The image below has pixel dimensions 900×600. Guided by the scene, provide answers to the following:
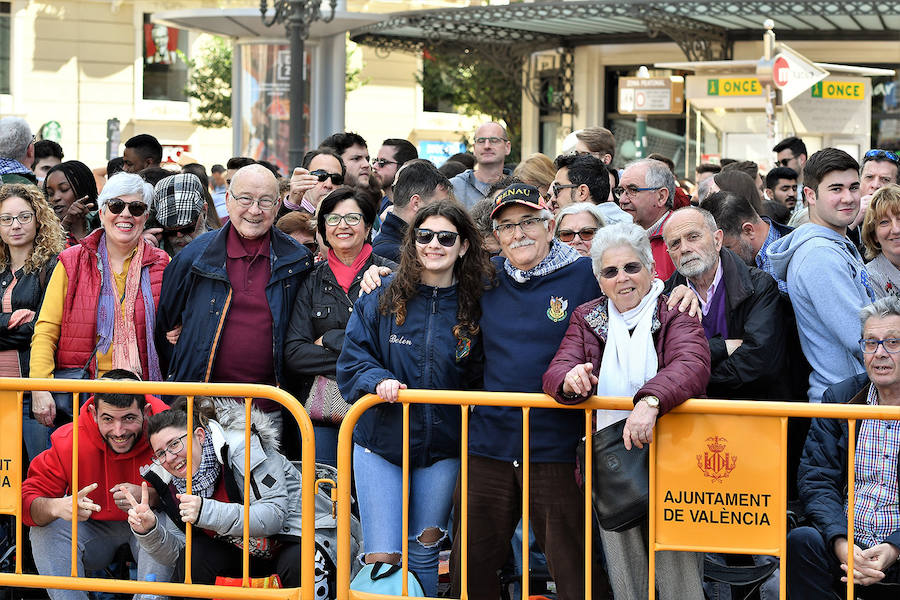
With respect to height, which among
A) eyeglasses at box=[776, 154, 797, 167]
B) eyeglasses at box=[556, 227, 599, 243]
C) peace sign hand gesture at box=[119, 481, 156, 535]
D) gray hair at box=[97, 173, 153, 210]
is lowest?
peace sign hand gesture at box=[119, 481, 156, 535]

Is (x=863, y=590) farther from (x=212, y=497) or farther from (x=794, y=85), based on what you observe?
(x=794, y=85)

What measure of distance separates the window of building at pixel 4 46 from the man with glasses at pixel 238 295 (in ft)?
86.2

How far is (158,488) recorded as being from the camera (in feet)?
18.7

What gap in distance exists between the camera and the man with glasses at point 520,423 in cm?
518

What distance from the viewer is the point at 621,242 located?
199 inches

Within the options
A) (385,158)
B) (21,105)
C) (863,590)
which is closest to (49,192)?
(385,158)

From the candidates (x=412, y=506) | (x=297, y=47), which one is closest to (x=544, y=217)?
(x=412, y=506)

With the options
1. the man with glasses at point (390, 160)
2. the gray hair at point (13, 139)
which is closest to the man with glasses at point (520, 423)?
the man with glasses at point (390, 160)

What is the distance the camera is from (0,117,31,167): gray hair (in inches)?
342

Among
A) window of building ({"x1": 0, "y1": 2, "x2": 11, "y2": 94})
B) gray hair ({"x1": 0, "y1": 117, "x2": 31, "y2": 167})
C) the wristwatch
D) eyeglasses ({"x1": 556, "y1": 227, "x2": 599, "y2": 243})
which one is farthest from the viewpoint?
window of building ({"x1": 0, "y1": 2, "x2": 11, "y2": 94})

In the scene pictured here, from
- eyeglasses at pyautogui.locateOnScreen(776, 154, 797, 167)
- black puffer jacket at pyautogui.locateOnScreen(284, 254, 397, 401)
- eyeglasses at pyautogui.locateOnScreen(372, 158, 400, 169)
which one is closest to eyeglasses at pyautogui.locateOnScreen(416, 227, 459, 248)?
black puffer jacket at pyautogui.locateOnScreen(284, 254, 397, 401)

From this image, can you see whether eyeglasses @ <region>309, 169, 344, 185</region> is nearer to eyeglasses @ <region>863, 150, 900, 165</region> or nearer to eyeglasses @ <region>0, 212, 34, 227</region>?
eyeglasses @ <region>0, 212, 34, 227</region>

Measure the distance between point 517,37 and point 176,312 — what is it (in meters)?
19.5

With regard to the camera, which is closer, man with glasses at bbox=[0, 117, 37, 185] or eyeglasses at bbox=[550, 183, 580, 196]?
eyeglasses at bbox=[550, 183, 580, 196]
